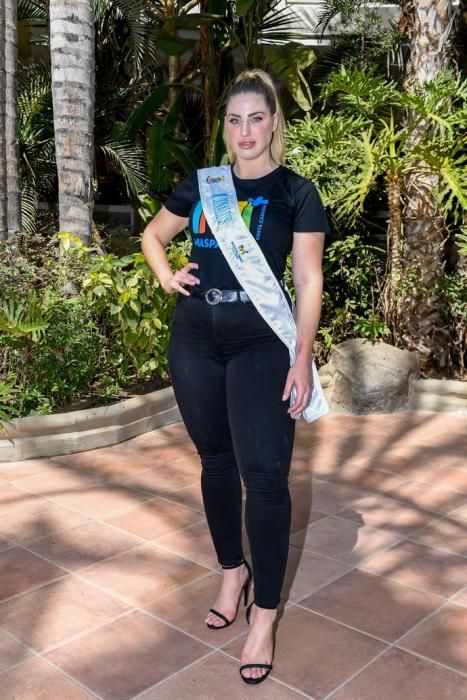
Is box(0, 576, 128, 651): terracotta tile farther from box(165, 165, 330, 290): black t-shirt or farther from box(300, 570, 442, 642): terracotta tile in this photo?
box(165, 165, 330, 290): black t-shirt

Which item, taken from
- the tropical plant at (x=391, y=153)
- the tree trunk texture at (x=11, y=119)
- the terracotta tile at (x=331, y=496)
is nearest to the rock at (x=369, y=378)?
the tropical plant at (x=391, y=153)

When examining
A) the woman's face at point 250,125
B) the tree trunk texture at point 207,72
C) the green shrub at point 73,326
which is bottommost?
the green shrub at point 73,326

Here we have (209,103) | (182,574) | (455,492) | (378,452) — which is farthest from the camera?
(209,103)

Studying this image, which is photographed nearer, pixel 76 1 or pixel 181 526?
pixel 181 526

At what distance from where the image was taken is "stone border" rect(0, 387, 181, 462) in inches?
203

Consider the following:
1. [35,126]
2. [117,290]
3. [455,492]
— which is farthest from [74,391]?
[35,126]

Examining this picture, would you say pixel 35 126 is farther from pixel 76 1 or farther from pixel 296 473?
pixel 296 473

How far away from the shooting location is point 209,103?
358 inches

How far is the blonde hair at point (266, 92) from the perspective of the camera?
2.65 metres

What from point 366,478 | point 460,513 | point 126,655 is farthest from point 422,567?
point 126,655

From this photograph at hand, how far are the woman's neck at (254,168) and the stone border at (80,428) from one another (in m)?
3.04

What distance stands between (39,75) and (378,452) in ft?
29.1

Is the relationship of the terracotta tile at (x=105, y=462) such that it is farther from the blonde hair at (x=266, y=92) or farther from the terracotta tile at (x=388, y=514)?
the blonde hair at (x=266, y=92)

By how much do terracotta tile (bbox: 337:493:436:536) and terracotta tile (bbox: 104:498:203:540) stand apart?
2.86ft
